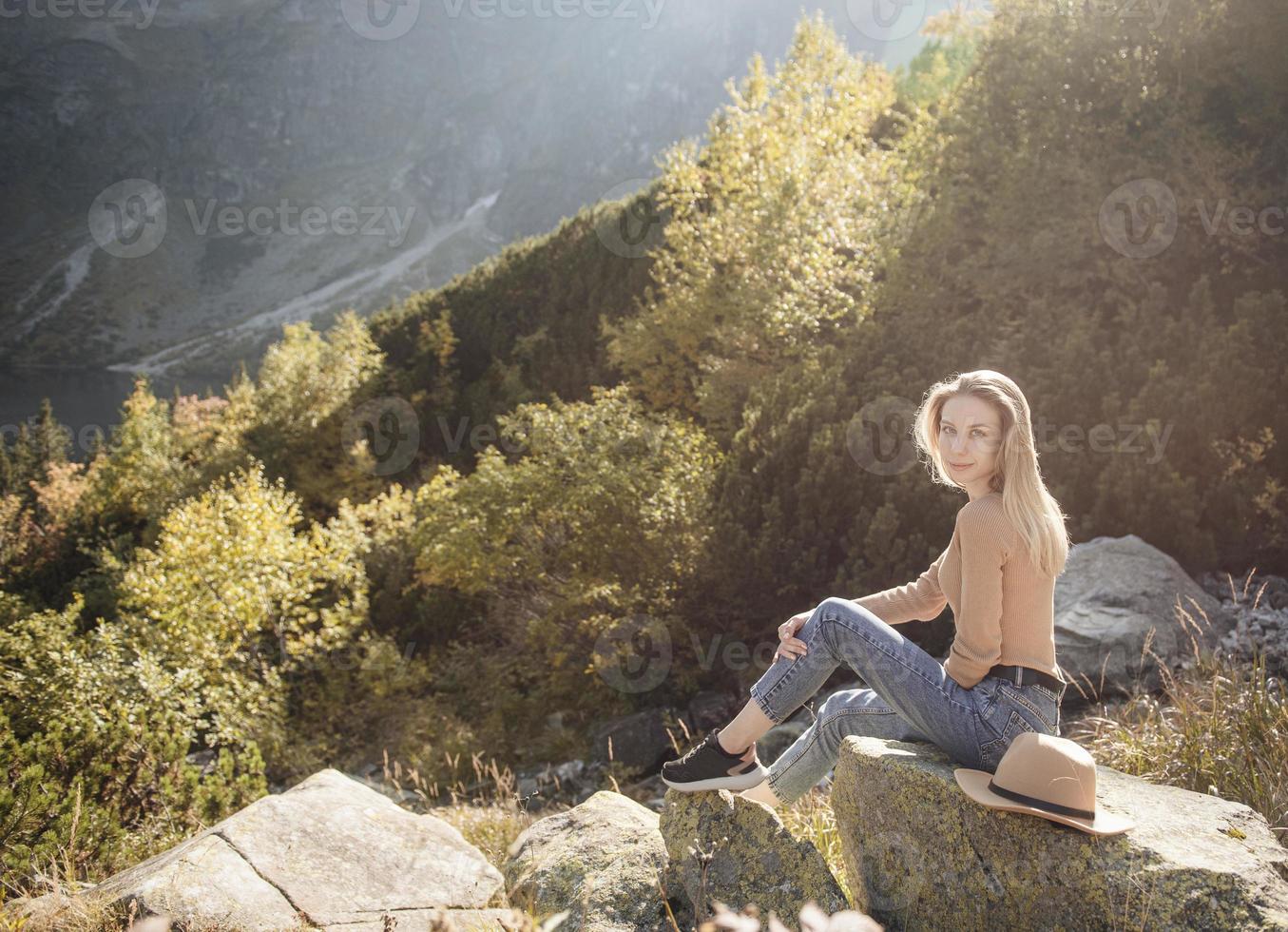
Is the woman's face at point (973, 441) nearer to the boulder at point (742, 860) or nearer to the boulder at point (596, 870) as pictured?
the boulder at point (742, 860)

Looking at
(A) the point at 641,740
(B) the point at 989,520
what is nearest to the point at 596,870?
(B) the point at 989,520

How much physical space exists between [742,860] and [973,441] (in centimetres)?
153

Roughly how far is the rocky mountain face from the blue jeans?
342ft

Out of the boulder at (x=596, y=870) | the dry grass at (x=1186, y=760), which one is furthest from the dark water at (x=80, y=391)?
the boulder at (x=596, y=870)

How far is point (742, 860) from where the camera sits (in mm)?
2488

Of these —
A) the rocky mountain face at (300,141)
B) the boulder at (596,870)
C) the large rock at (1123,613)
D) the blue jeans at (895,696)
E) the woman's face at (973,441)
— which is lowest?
the large rock at (1123,613)

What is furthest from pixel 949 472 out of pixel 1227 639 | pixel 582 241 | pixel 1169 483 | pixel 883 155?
pixel 582 241

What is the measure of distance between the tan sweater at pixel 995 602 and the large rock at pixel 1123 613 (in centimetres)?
246

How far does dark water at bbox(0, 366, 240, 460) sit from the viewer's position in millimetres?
78688

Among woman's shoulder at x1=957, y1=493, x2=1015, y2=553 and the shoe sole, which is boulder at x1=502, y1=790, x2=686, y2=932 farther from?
woman's shoulder at x1=957, y1=493, x2=1015, y2=553

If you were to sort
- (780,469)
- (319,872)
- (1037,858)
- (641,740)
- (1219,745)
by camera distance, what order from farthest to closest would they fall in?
(780,469) → (641,740) → (1219,745) → (319,872) → (1037,858)

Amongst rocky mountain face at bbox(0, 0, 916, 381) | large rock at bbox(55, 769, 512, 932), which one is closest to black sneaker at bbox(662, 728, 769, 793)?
Result: large rock at bbox(55, 769, 512, 932)

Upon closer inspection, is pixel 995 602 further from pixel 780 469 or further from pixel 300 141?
pixel 300 141

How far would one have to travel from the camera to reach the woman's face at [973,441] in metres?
2.42
